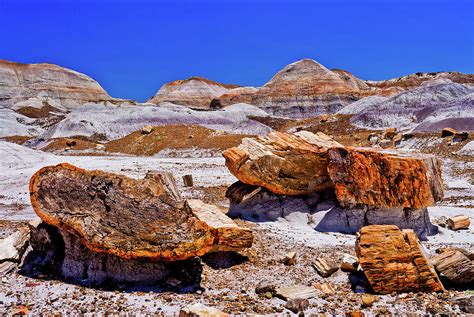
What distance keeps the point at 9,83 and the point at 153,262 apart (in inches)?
3934

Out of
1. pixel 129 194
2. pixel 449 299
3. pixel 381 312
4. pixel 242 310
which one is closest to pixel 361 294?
pixel 381 312

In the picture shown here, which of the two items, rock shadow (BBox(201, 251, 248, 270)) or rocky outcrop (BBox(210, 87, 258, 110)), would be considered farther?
rocky outcrop (BBox(210, 87, 258, 110))

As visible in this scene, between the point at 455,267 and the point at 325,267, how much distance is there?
1.95m

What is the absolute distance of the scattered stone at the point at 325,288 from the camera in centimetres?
648

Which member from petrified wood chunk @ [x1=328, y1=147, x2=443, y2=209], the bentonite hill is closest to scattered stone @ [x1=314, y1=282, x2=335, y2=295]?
the bentonite hill

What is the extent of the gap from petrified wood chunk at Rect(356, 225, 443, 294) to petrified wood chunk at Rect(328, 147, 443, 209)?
10.6ft

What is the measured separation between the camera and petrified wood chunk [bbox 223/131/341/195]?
11094mm

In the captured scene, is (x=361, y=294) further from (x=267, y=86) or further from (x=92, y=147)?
(x=267, y=86)

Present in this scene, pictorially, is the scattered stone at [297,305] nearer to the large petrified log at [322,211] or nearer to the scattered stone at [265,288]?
the scattered stone at [265,288]

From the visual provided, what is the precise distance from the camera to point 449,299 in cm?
595

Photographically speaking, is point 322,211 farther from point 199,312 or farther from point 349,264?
point 199,312

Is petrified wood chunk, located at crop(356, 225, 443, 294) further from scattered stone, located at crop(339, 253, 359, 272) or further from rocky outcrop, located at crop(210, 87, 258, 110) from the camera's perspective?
rocky outcrop, located at crop(210, 87, 258, 110)

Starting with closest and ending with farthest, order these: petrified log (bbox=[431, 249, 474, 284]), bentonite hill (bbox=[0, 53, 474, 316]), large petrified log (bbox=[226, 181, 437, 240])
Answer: bentonite hill (bbox=[0, 53, 474, 316])
petrified log (bbox=[431, 249, 474, 284])
large petrified log (bbox=[226, 181, 437, 240])

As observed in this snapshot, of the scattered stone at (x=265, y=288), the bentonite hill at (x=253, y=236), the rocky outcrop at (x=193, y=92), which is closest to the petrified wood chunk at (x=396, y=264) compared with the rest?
the bentonite hill at (x=253, y=236)
